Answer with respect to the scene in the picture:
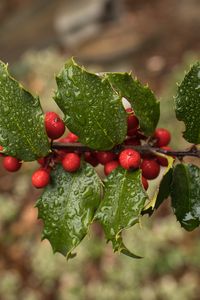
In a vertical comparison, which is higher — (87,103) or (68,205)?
(87,103)

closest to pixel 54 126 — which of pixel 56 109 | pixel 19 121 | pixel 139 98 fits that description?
pixel 19 121

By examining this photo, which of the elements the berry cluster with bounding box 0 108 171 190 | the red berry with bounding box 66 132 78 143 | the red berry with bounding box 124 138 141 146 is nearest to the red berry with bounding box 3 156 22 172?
the berry cluster with bounding box 0 108 171 190

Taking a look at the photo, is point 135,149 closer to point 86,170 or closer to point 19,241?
point 86,170

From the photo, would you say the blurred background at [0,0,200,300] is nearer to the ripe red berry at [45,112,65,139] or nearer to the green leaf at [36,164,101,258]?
the green leaf at [36,164,101,258]

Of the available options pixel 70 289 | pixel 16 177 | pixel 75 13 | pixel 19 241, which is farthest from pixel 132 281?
pixel 75 13

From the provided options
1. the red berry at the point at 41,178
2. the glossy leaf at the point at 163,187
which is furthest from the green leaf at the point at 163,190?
the red berry at the point at 41,178

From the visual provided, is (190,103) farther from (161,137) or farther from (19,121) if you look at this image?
(19,121)

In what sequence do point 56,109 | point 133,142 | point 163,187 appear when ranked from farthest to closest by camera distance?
point 56,109 < point 133,142 < point 163,187
